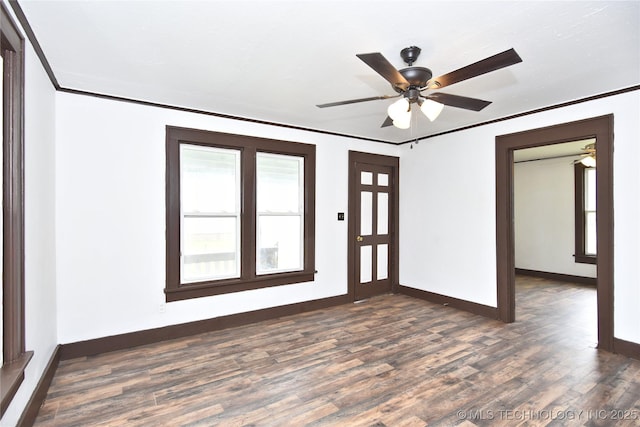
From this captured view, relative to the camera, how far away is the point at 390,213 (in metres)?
5.59

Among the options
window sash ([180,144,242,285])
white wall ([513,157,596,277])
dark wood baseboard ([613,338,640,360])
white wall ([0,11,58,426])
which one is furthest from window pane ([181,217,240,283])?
white wall ([513,157,596,277])

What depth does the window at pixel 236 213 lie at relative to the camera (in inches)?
146

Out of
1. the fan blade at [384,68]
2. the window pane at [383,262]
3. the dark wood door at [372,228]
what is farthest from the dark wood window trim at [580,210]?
the fan blade at [384,68]

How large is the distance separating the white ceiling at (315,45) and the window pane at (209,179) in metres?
0.66

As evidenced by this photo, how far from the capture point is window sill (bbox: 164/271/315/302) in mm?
3668

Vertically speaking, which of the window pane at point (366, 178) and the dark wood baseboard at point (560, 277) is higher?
the window pane at point (366, 178)

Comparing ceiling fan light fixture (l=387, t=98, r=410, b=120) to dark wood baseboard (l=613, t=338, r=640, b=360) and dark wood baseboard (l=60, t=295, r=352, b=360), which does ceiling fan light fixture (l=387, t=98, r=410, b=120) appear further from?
dark wood baseboard (l=613, t=338, r=640, b=360)

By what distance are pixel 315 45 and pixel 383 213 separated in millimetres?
3557

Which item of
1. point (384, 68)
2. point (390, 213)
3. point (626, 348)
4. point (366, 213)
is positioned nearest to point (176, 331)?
point (366, 213)

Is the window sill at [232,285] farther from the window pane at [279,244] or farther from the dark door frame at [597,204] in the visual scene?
the dark door frame at [597,204]

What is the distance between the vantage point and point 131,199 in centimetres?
342

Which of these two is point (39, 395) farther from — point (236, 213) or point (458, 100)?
point (458, 100)

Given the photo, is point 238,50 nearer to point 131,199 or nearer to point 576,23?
point 131,199

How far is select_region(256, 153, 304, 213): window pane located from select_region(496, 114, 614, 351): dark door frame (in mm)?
2609
